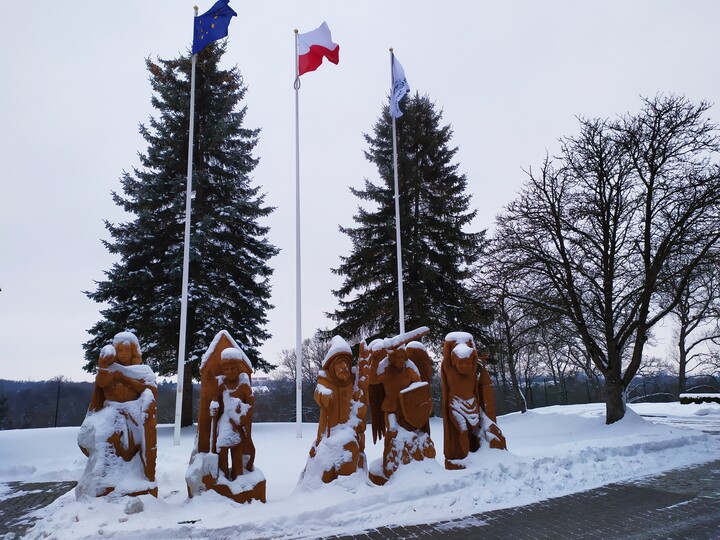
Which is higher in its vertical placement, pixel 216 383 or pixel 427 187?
pixel 427 187

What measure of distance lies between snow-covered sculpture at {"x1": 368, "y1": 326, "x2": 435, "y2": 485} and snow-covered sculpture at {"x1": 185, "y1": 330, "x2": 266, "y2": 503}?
1.90 metres

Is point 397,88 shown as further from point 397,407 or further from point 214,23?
point 397,407

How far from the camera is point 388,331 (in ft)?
61.6


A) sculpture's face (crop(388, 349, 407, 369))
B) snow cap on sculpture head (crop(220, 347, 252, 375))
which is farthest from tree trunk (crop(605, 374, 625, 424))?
snow cap on sculpture head (crop(220, 347, 252, 375))

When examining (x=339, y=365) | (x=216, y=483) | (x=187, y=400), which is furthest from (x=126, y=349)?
(x=187, y=400)

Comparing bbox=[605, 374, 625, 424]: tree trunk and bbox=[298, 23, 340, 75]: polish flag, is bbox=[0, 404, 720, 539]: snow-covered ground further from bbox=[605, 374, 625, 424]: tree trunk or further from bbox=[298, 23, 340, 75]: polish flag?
bbox=[298, 23, 340, 75]: polish flag

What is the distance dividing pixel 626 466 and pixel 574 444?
106cm

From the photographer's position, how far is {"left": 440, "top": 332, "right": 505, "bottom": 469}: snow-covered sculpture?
7266 mm

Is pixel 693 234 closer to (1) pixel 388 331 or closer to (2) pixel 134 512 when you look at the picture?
(1) pixel 388 331

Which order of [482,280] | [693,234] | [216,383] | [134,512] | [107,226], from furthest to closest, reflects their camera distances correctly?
[107,226], [482,280], [693,234], [216,383], [134,512]

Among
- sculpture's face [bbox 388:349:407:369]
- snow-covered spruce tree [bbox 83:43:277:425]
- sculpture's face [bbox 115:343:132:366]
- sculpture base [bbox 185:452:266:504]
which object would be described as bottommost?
sculpture base [bbox 185:452:266:504]

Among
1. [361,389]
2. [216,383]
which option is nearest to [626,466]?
[361,389]

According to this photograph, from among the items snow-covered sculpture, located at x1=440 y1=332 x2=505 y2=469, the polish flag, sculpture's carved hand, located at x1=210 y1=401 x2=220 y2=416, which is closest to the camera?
sculpture's carved hand, located at x1=210 y1=401 x2=220 y2=416

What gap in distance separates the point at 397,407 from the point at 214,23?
1127cm
